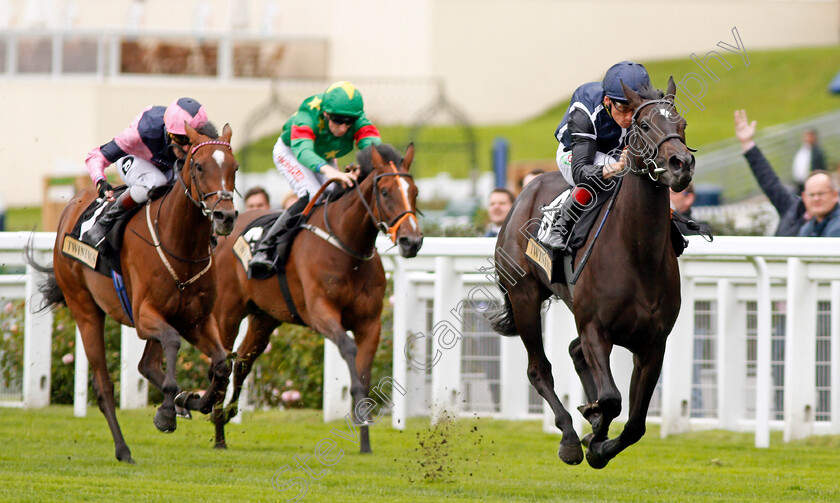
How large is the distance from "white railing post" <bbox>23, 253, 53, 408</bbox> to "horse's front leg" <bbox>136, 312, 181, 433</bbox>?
2.65 metres

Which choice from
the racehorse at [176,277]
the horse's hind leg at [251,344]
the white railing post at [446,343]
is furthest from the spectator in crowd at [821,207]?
the racehorse at [176,277]

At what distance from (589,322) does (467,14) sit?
2518 centimetres

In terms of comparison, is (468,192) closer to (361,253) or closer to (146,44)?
(146,44)

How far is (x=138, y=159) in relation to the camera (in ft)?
22.5

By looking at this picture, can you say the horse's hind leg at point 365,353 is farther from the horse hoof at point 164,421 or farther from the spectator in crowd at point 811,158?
the spectator in crowd at point 811,158

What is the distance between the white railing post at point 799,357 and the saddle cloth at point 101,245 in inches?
154

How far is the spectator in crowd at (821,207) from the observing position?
7.70 m

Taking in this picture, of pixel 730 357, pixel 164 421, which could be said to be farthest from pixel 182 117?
pixel 730 357

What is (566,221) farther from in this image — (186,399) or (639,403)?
(186,399)

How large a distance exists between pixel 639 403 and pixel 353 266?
2377 millimetres

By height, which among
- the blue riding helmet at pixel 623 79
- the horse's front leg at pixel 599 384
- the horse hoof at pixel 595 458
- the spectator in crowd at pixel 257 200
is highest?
the blue riding helmet at pixel 623 79

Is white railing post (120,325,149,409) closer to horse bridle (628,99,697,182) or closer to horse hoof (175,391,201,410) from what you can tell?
horse hoof (175,391,201,410)

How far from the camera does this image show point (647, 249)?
16.4 feet

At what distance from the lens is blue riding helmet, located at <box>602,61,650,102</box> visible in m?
5.14
